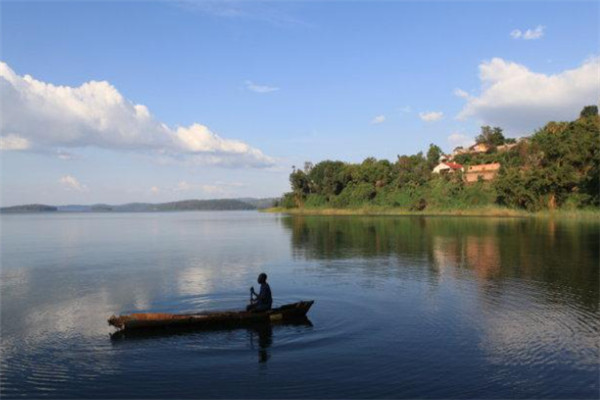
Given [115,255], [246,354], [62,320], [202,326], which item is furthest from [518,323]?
[115,255]

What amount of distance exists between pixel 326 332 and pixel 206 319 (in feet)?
13.3

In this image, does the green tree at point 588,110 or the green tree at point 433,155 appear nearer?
the green tree at point 588,110

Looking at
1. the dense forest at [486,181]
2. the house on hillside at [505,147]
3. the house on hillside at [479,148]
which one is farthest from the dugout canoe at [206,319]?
the house on hillside at [479,148]

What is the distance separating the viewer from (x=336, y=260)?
112ft

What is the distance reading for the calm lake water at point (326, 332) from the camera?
11977mm

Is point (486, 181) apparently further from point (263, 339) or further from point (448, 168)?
point (263, 339)

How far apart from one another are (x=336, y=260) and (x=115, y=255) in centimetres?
1804

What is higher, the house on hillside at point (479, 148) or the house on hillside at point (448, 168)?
the house on hillside at point (479, 148)

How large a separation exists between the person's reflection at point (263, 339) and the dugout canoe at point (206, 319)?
1.35 feet

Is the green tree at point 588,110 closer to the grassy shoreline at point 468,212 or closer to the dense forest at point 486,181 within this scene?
the dense forest at point 486,181

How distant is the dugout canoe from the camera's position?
1564cm

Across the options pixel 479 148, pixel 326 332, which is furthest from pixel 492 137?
pixel 326 332

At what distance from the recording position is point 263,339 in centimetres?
1552

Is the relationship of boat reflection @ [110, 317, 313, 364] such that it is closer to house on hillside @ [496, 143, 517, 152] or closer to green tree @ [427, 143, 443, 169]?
house on hillside @ [496, 143, 517, 152]
